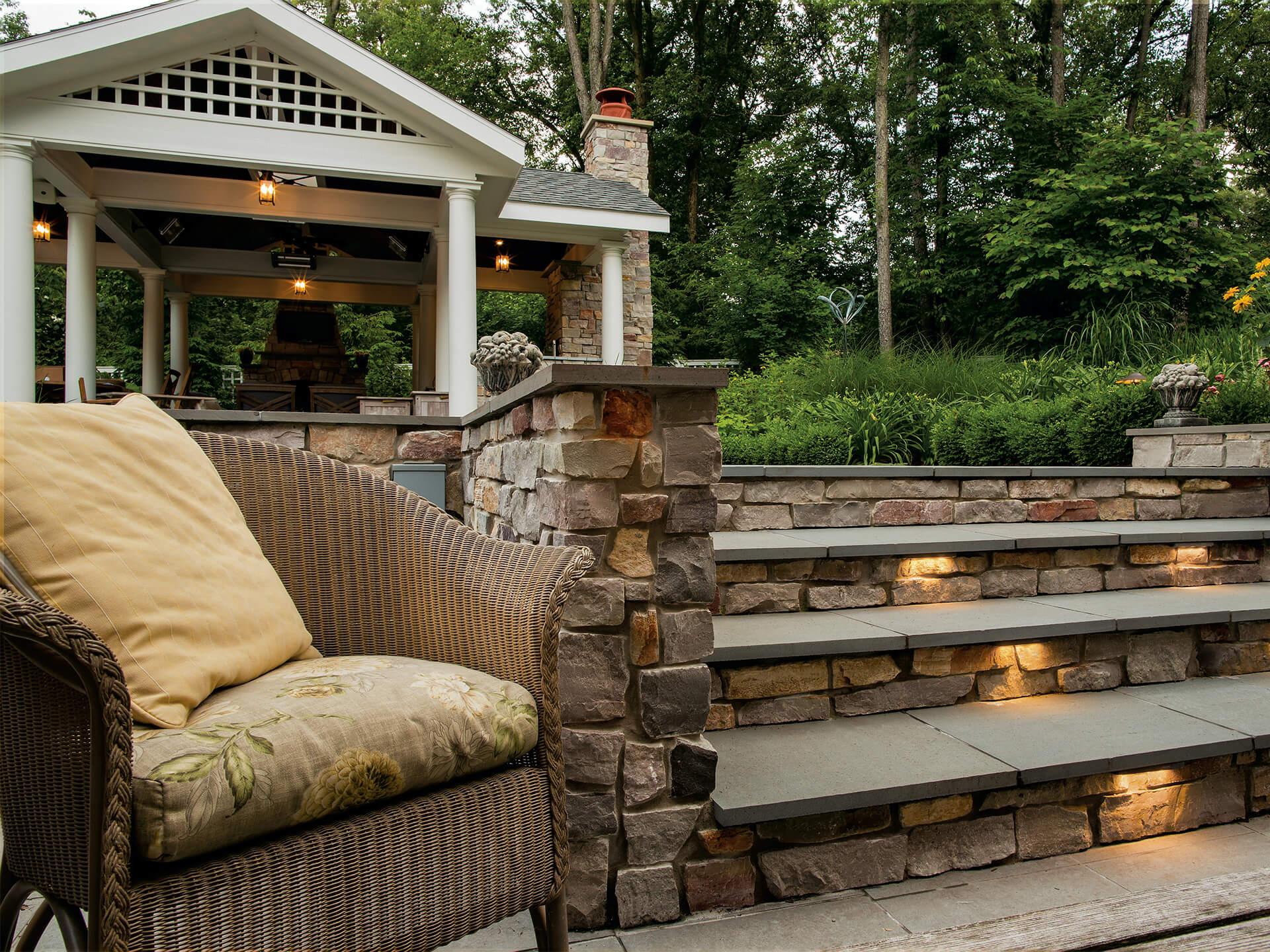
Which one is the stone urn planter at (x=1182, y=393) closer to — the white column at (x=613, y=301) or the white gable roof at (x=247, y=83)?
the white column at (x=613, y=301)

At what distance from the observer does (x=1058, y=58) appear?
42.7 feet

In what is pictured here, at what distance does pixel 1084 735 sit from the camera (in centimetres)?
199

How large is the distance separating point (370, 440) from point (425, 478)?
0.89 feet

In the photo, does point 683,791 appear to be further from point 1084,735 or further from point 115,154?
point 115,154

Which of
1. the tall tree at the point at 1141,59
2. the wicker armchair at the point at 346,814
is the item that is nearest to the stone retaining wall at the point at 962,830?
the wicker armchair at the point at 346,814

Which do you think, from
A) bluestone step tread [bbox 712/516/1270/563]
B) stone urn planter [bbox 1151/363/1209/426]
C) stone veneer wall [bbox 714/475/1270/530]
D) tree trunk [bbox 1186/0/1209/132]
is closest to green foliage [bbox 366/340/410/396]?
stone veneer wall [bbox 714/475/1270/530]

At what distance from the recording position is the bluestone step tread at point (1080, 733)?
184 centimetres

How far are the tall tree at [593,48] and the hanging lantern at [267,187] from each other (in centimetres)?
836

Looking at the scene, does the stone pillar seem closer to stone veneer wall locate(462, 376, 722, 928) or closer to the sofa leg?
stone veneer wall locate(462, 376, 722, 928)

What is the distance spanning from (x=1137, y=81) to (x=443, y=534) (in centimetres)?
1681

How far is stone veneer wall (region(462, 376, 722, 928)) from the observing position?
156cm

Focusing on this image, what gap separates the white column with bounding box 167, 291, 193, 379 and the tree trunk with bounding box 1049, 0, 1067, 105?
13135 mm

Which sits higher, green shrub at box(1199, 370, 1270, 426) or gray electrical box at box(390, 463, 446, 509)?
green shrub at box(1199, 370, 1270, 426)

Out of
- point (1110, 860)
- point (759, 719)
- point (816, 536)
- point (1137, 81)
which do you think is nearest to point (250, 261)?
point (816, 536)
